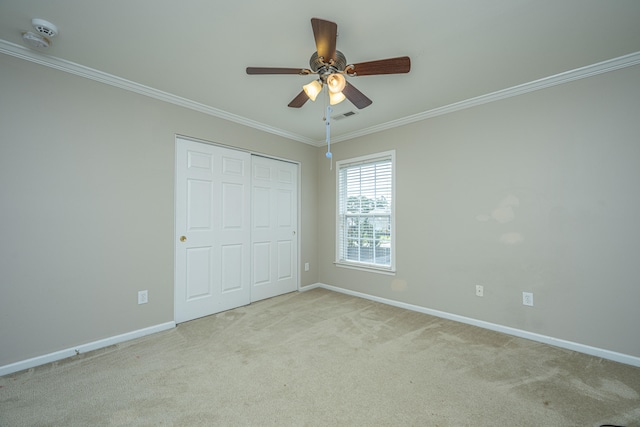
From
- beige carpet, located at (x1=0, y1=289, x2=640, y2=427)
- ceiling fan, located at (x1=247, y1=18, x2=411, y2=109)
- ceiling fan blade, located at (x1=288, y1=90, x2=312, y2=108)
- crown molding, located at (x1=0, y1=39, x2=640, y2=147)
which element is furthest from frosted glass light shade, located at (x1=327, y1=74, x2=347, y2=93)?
beige carpet, located at (x1=0, y1=289, x2=640, y2=427)

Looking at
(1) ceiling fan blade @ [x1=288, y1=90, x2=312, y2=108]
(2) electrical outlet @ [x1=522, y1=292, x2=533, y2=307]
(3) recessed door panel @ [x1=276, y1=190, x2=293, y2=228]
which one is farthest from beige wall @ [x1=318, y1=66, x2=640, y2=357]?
(1) ceiling fan blade @ [x1=288, y1=90, x2=312, y2=108]

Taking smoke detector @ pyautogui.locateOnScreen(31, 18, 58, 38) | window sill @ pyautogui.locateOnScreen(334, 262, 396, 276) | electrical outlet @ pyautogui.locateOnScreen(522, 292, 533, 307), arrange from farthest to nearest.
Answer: window sill @ pyautogui.locateOnScreen(334, 262, 396, 276)
electrical outlet @ pyautogui.locateOnScreen(522, 292, 533, 307)
smoke detector @ pyautogui.locateOnScreen(31, 18, 58, 38)

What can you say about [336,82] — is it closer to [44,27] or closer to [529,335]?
[44,27]

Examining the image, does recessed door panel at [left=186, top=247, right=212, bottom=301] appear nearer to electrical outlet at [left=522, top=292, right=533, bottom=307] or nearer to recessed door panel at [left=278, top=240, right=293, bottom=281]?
recessed door panel at [left=278, top=240, right=293, bottom=281]

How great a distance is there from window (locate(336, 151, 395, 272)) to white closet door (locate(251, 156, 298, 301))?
0.74m

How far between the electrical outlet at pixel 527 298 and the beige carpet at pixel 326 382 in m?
0.36

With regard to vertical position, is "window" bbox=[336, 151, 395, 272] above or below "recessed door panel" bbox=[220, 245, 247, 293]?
above

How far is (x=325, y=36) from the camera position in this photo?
164 centimetres

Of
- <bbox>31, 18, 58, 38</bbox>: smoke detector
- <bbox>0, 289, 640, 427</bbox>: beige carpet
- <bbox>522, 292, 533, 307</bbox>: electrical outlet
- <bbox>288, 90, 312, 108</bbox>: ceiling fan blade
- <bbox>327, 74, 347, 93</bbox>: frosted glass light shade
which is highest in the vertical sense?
<bbox>31, 18, 58, 38</bbox>: smoke detector

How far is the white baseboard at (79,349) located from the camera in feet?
7.00

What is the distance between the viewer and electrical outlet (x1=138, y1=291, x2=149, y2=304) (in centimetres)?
277

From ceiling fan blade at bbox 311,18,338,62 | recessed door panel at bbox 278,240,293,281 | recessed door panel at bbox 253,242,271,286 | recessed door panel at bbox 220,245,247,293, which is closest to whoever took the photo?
ceiling fan blade at bbox 311,18,338,62

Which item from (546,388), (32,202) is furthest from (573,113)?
(32,202)

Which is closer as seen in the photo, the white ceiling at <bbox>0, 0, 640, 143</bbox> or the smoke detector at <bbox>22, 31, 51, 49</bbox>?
the white ceiling at <bbox>0, 0, 640, 143</bbox>
